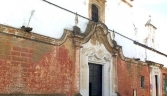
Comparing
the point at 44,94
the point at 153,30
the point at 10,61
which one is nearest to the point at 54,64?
the point at 44,94

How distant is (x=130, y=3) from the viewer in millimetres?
15453

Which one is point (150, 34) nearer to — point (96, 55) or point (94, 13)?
point (94, 13)

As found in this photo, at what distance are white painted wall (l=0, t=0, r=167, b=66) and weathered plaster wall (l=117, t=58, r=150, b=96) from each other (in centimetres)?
73

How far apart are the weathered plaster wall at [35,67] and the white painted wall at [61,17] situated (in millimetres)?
589

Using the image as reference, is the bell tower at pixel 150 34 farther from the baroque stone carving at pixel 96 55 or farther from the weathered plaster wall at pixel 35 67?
the weathered plaster wall at pixel 35 67

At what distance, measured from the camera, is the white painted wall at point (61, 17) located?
7.90 metres

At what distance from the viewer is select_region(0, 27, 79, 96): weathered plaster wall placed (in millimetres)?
7344

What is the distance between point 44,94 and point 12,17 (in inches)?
109

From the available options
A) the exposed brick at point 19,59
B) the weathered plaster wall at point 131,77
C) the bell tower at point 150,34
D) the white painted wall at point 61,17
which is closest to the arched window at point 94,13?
the white painted wall at point 61,17

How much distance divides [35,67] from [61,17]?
2653mm

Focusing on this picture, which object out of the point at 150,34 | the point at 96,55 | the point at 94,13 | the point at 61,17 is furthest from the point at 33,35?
the point at 150,34

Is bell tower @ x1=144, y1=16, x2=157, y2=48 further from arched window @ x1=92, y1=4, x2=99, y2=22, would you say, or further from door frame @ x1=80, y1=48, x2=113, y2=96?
arched window @ x1=92, y1=4, x2=99, y2=22

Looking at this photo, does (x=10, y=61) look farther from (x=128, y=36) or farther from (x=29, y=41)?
(x=128, y=36)

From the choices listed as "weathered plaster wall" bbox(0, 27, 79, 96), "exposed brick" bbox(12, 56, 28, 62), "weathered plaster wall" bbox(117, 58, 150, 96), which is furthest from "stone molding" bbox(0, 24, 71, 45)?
"weathered plaster wall" bbox(117, 58, 150, 96)
